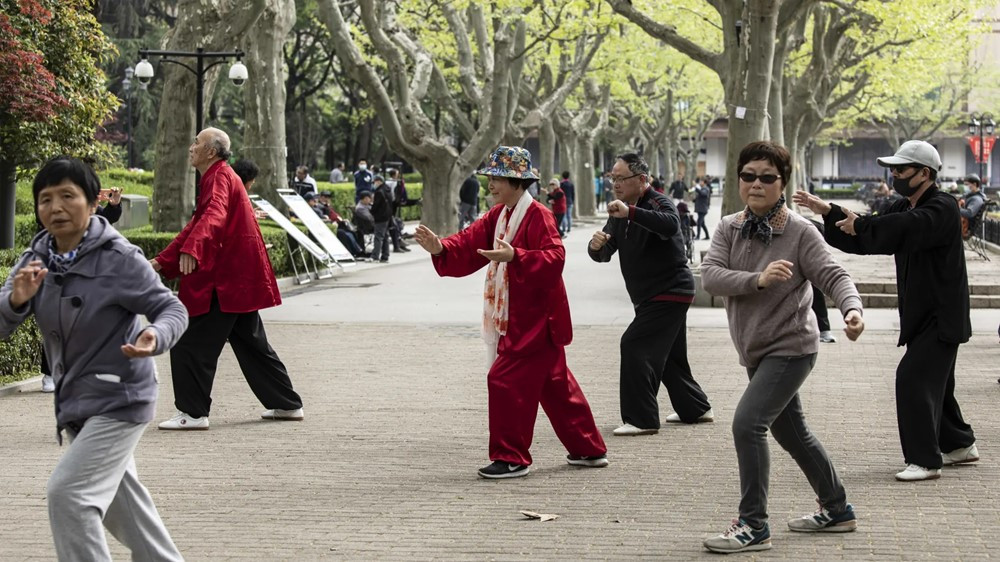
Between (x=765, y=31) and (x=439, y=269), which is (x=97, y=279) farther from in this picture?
(x=765, y=31)

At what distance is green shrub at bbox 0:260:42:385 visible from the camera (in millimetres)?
10773

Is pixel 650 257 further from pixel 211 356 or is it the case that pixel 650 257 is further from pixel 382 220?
pixel 382 220

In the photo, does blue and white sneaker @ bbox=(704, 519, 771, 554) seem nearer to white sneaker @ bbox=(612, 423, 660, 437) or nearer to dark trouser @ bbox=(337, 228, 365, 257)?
white sneaker @ bbox=(612, 423, 660, 437)

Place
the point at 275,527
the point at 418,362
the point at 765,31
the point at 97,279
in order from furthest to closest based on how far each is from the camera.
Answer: the point at 765,31
the point at 418,362
the point at 275,527
the point at 97,279

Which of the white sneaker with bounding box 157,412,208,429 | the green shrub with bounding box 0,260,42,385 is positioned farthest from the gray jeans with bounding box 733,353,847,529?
the green shrub with bounding box 0,260,42,385

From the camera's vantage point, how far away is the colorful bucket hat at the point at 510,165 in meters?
7.40

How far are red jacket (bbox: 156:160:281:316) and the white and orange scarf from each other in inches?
74.8

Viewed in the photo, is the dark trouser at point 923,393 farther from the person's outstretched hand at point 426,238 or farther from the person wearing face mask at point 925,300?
the person's outstretched hand at point 426,238

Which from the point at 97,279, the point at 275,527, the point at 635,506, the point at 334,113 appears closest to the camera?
the point at 97,279

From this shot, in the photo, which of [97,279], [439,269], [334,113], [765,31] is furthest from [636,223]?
[334,113]

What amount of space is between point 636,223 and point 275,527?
290cm

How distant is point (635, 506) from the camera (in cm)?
675

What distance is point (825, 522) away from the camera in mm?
6145

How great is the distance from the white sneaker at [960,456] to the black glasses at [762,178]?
2.48m
